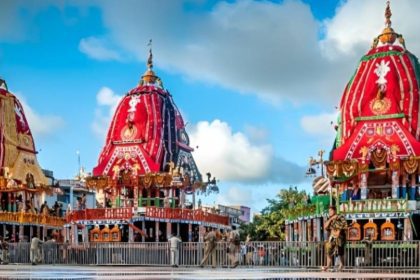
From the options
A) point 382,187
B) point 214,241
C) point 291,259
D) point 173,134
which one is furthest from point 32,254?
point 173,134

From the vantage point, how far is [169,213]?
53.4m

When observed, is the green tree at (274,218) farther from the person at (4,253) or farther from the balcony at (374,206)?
the person at (4,253)

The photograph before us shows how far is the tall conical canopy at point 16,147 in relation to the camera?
62250mm

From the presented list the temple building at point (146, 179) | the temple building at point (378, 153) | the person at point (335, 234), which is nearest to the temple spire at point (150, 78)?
the temple building at point (146, 179)

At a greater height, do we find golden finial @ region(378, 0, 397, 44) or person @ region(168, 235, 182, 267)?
golden finial @ region(378, 0, 397, 44)

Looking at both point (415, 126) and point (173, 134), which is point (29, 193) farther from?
point (415, 126)

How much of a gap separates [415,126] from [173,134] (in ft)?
68.7

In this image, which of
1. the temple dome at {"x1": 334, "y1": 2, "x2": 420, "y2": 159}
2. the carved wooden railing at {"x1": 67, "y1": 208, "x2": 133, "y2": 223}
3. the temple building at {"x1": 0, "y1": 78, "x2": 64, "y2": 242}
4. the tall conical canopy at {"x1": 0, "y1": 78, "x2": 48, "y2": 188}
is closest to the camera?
the temple dome at {"x1": 334, "y1": 2, "x2": 420, "y2": 159}

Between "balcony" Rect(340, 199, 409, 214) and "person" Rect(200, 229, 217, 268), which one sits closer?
"person" Rect(200, 229, 217, 268)

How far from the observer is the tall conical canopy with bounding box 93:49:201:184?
2264 inches

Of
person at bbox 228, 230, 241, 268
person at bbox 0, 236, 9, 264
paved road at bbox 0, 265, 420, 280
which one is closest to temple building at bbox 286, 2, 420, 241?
person at bbox 228, 230, 241, 268

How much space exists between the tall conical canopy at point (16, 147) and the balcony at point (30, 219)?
297 centimetres

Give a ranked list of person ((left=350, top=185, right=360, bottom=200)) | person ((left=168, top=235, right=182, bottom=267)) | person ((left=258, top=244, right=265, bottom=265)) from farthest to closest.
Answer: person ((left=350, top=185, right=360, bottom=200)) → person ((left=258, top=244, right=265, bottom=265)) → person ((left=168, top=235, right=182, bottom=267))

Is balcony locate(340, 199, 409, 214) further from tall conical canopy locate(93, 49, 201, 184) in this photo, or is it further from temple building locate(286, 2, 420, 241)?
tall conical canopy locate(93, 49, 201, 184)
